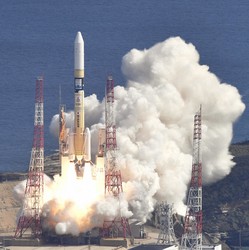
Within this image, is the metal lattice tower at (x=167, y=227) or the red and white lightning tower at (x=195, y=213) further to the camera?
the metal lattice tower at (x=167, y=227)

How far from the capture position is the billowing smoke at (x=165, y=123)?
7023 inches

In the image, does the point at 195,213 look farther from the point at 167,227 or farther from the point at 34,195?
the point at 34,195

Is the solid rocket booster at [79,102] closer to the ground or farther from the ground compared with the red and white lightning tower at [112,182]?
farther from the ground

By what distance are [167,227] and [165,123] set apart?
790 inches

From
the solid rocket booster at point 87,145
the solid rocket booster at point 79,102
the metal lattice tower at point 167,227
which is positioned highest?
the solid rocket booster at point 79,102

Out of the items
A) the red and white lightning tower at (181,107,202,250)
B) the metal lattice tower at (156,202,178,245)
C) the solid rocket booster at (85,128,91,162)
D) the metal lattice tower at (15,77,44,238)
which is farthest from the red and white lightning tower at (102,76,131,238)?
the metal lattice tower at (15,77,44,238)

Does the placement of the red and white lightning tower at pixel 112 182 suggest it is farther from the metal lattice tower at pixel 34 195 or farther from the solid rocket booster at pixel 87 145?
the metal lattice tower at pixel 34 195

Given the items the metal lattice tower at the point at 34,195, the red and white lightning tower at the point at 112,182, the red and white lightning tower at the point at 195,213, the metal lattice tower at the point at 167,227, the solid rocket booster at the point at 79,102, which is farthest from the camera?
the solid rocket booster at the point at 79,102

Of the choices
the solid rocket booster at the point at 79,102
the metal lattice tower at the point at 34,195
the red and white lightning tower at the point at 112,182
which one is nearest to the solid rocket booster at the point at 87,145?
the solid rocket booster at the point at 79,102

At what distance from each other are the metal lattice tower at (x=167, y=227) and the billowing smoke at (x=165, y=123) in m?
3.44

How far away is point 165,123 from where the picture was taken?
187250 millimetres

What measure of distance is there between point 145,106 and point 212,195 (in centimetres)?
1598

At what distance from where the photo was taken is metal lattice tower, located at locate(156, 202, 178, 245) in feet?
554

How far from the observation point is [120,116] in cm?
18362
